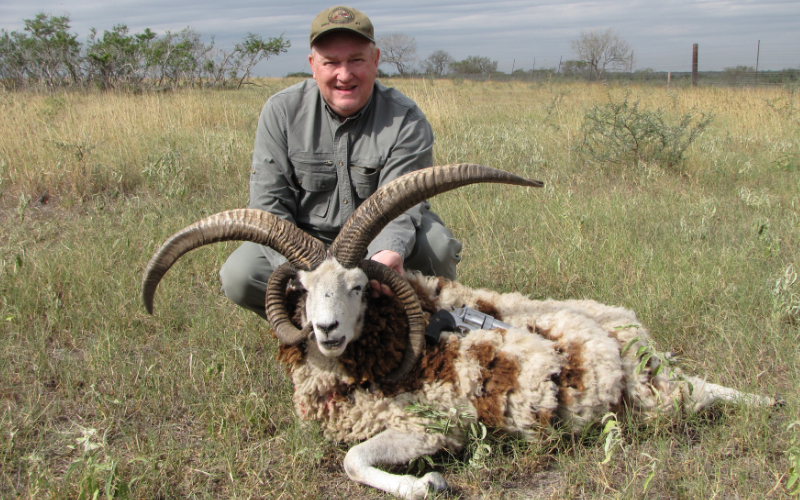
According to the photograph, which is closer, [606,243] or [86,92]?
[606,243]

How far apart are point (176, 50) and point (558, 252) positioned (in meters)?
17.3

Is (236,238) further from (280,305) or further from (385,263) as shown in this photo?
(385,263)

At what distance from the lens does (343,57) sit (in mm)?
3861

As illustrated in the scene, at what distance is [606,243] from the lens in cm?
563

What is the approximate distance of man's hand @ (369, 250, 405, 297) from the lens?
336 cm

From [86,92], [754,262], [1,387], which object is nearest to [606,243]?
[754,262]

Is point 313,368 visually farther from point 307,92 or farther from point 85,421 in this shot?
point 307,92

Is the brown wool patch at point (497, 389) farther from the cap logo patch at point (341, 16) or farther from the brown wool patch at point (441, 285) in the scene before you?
the cap logo patch at point (341, 16)

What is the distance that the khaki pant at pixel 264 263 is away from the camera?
4129 millimetres

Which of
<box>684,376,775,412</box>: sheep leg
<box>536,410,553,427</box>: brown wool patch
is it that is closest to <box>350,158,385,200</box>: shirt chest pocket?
<box>536,410,553,427</box>: brown wool patch

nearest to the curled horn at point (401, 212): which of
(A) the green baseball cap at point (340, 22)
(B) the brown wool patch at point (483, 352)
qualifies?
(B) the brown wool patch at point (483, 352)

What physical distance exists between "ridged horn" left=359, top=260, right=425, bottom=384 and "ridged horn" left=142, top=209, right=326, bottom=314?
0.31 metres

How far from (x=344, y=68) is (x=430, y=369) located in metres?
2.15

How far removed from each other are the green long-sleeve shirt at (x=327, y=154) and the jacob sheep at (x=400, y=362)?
3.26 ft
